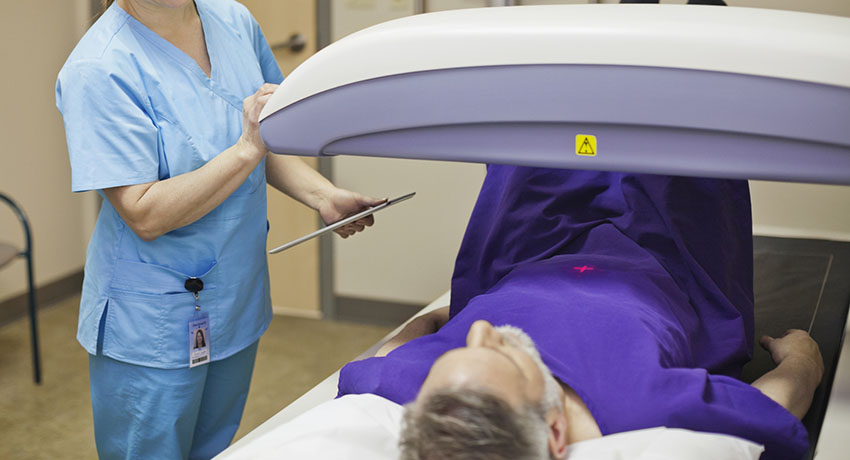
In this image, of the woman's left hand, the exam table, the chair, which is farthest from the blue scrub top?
the chair

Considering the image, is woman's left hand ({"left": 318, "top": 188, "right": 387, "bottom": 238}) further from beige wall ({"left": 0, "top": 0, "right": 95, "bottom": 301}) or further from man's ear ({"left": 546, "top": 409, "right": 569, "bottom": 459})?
beige wall ({"left": 0, "top": 0, "right": 95, "bottom": 301})

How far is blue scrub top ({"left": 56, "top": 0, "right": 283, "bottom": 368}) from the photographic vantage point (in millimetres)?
1358

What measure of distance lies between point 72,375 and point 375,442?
2.20m

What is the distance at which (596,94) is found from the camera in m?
1.05

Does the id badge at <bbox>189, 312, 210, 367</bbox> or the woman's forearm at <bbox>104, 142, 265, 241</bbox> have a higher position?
the woman's forearm at <bbox>104, 142, 265, 241</bbox>

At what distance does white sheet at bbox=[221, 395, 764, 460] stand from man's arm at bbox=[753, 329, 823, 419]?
0.21 m

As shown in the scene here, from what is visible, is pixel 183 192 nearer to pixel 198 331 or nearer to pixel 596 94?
pixel 198 331

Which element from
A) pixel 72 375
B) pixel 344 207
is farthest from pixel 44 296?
pixel 344 207

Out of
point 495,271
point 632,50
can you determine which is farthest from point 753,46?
point 495,271

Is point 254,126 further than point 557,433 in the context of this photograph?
Yes

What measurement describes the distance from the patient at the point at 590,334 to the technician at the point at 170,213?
0.29 metres

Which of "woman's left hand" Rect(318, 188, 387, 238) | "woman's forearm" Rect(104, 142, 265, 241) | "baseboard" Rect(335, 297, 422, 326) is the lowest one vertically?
"baseboard" Rect(335, 297, 422, 326)

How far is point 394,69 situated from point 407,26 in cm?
7

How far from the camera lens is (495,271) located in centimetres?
154
